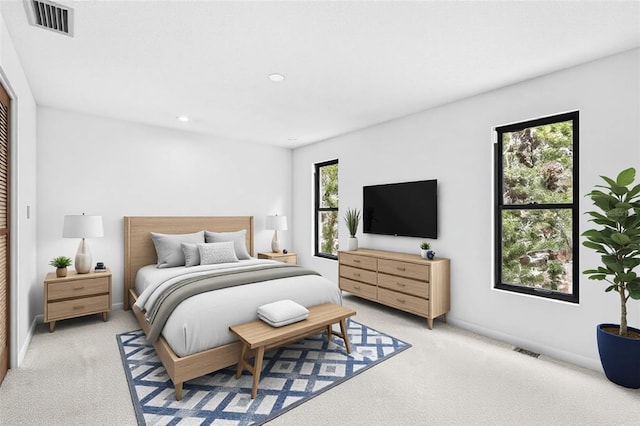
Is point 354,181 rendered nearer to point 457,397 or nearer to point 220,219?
point 220,219

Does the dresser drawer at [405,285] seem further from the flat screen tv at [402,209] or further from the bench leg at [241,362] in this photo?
the bench leg at [241,362]

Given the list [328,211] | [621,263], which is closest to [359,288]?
[328,211]

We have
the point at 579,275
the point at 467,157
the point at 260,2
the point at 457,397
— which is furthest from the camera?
the point at 467,157

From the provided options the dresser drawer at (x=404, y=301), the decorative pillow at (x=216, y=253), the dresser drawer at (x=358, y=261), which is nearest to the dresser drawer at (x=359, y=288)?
the dresser drawer at (x=404, y=301)

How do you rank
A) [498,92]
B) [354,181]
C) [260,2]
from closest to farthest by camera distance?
[260,2], [498,92], [354,181]

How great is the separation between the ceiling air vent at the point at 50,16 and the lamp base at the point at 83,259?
2.43 metres

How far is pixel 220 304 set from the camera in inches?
101

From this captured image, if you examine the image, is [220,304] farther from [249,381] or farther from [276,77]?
[276,77]

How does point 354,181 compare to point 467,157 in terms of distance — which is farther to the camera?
point 354,181

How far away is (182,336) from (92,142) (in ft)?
10.4

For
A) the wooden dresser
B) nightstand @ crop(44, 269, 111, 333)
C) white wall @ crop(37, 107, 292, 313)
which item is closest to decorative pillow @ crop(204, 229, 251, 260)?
white wall @ crop(37, 107, 292, 313)

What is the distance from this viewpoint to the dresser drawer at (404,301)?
3.54m

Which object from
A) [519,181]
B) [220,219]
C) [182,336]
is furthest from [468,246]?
[220,219]

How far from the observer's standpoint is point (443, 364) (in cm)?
275
